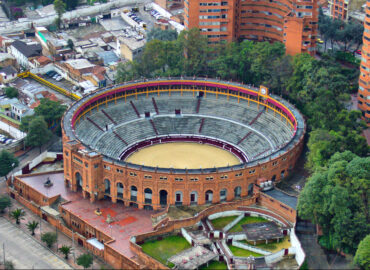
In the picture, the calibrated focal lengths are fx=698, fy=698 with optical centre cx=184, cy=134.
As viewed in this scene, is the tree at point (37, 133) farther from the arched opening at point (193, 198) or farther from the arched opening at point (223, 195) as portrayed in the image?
the arched opening at point (223, 195)

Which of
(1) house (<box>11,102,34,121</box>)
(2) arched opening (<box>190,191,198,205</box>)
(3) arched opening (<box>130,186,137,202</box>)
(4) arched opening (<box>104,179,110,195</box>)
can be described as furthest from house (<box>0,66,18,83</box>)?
(2) arched opening (<box>190,191,198,205</box>)

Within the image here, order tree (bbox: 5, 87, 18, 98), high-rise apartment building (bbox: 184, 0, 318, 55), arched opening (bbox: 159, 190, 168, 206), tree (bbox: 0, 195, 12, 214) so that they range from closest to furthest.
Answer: arched opening (bbox: 159, 190, 168, 206)
tree (bbox: 0, 195, 12, 214)
high-rise apartment building (bbox: 184, 0, 318, 55)
tree (bbox: 5, 87, 18, 98)

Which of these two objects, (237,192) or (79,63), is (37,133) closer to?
(79,63)

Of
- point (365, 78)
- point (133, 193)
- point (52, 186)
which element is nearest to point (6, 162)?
point (52, 186)

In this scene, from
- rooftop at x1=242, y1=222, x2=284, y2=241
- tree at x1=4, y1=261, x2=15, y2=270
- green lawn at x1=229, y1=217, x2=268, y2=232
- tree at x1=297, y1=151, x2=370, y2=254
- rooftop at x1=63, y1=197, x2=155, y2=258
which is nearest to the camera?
tree at x1=297, y1=151, x2=370, y2=254

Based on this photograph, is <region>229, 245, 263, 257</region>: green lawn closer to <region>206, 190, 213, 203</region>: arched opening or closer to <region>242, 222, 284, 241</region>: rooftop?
<region>242, 222, 284, 241</region>: rooftop

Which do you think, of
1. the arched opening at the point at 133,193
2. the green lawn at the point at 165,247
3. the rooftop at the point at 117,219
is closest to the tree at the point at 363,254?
the green lawn at the point at 165,247

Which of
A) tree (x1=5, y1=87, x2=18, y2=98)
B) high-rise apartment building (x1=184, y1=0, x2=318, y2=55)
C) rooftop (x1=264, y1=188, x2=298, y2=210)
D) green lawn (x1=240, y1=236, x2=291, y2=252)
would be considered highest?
high-rise apartment building (x1=184, y1=0, x2=318, y2=55)
